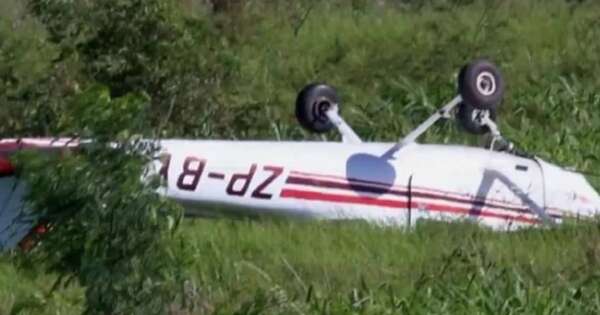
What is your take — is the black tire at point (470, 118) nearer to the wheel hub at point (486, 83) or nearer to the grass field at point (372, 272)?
the wheel hub at point (486, 83)

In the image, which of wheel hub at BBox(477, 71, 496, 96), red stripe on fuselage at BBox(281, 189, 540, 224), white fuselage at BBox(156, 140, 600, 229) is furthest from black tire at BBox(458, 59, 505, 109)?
red stripe on fuselage at BBox(281, 189, 540, 224)

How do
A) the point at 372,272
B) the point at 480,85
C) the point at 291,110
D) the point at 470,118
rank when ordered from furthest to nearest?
the point at 291,110
the point at 470,118
the point at 480,85
the point at 372,272

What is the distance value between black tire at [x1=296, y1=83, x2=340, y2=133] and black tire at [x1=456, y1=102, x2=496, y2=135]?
94cm

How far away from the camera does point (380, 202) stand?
1323cm

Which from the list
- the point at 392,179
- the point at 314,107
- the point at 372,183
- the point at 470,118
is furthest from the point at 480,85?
the point at 314,107

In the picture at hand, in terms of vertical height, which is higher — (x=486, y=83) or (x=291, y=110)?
(x=486, y=83)

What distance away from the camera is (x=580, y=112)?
58.6 feet

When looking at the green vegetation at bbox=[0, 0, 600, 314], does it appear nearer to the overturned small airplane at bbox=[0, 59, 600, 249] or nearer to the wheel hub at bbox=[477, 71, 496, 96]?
the overturned small airplane at bbox=[0, 59, 600, 249]

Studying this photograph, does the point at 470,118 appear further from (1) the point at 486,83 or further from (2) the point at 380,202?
(2) the point at 380,202

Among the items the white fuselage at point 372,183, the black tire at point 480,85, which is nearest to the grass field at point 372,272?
the white fuselage at point 372,183

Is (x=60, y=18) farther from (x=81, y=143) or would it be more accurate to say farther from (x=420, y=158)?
(x=81, y=143)

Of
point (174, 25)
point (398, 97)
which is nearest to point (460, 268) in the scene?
point (174, 25)

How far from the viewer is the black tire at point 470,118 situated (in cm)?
1384

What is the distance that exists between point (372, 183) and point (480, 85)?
1.05 meters
